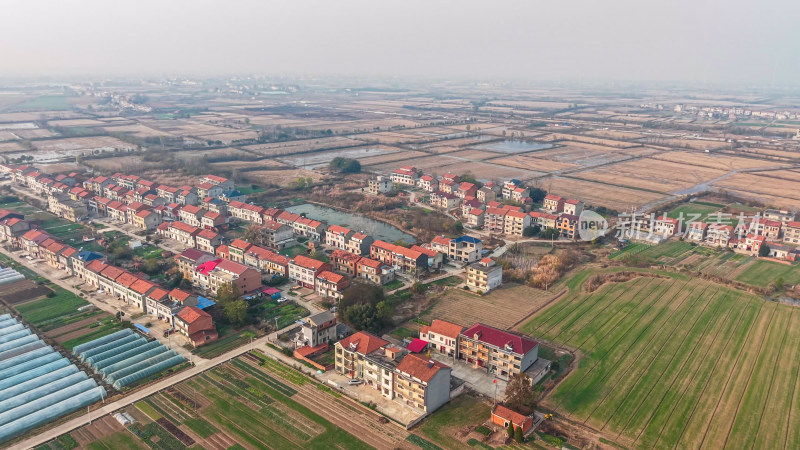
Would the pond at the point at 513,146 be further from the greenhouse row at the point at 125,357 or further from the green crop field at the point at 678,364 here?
the greenhouse row at the point at 125,357

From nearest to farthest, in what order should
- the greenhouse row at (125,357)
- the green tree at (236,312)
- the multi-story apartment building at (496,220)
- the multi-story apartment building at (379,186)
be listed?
the greenhouse row at (125,357) < the green tree at (236,312) < the multi-story apartment building at (496,220) < the multi-story apartment building at (379,186)


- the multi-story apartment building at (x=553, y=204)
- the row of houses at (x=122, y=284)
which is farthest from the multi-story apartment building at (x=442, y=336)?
the multi-story apartment building at (x=553, y=204)

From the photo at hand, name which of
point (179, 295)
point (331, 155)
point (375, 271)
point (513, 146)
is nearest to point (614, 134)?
point (513, 146)

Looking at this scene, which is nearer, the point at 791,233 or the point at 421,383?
the point at 421,383

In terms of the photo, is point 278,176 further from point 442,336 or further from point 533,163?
point 442,336

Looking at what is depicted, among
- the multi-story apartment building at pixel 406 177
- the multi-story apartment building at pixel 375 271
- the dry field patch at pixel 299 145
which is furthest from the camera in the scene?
the dry field patch at pixel 299 145

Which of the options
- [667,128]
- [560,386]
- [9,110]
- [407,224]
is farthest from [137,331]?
[9,110]
